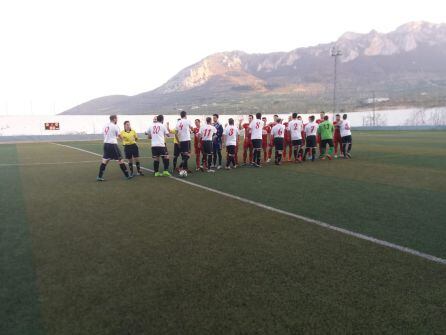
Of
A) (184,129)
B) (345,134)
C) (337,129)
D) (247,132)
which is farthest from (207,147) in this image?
(337,129)

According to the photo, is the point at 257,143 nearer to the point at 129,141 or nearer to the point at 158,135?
the point at 158,135

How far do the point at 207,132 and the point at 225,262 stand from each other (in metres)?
8.49

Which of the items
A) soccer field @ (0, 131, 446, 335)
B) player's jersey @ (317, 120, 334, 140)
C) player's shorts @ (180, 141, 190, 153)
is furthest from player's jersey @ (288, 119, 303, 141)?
soccer field @ (0, 131, 446, 335)

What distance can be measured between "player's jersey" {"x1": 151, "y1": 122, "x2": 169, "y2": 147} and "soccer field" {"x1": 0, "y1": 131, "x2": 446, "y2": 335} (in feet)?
9.85

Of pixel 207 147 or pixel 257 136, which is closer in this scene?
pixel 207 147

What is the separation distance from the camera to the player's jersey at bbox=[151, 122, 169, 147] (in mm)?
11047

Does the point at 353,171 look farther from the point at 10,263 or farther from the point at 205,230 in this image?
the point at 10,263

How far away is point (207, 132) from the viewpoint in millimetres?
12367

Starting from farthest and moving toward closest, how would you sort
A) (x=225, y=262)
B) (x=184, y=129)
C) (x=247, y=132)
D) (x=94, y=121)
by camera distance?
(x=94, y=121), (x=247, y=132), (x=184, y=129), (x=225, y=262)

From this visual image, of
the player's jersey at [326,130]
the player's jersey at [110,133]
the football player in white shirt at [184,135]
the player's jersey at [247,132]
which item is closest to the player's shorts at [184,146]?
the football player in white shirt at [184,135]

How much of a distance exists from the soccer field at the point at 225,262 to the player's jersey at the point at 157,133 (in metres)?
3.00

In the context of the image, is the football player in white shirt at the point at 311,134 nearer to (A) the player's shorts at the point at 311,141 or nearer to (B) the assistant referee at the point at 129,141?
(A) the player's shorts at the point at 311,141

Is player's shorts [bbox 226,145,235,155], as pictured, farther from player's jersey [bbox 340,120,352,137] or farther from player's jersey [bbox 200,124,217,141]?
player's jersey [bbox 340,120,352,137]

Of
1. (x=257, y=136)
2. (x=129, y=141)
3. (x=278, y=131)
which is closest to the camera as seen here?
(x=129, y=141)
